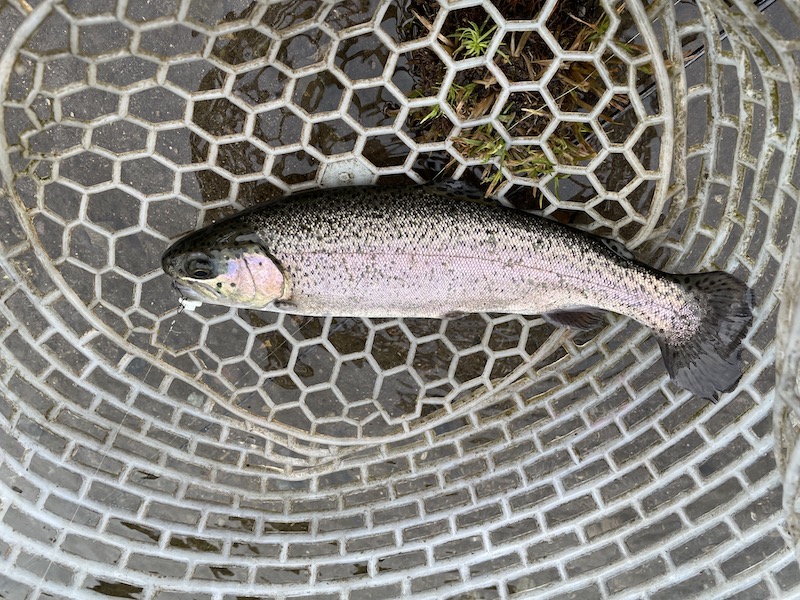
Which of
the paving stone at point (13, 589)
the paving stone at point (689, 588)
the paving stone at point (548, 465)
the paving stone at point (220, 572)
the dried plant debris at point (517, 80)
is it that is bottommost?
the paving stone at point (13, 589)

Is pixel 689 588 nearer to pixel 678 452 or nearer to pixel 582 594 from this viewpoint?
pixel 582 594

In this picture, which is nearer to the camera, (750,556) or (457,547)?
(750,556)

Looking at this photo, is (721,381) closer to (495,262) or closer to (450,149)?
(495,262)

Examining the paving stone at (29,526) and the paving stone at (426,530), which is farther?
the paving stone at (426,530)

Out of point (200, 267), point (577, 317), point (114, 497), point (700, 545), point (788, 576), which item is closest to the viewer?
point (200, 267)

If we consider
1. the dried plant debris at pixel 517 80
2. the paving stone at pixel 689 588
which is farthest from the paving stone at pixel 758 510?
the dried plant debris at pixel 517 80

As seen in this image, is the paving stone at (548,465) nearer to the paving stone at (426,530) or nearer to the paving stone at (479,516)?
the paving stone at (479,516)

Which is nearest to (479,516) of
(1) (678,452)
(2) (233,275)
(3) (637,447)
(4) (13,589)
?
(3) (637,447)

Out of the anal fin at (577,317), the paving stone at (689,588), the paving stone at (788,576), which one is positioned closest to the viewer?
the anal fin at (577,317)
